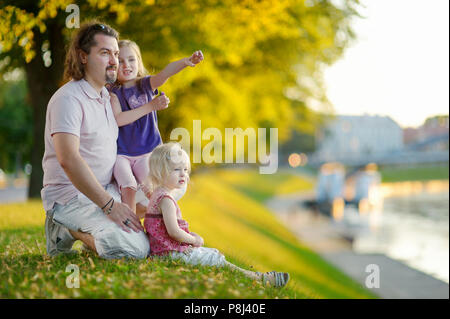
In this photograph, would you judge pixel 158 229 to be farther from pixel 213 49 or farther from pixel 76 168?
pixel 213 49

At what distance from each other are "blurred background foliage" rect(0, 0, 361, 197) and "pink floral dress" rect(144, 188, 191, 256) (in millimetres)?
3511

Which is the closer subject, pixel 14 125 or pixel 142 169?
pixel 142 169

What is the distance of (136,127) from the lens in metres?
4.64

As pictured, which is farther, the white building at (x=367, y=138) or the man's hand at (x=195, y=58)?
the white building at (x=367, y=138)

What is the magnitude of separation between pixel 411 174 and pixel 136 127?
64.5m

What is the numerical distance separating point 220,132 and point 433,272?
8.70m

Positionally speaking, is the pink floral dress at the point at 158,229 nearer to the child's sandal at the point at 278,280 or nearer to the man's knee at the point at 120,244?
the man's knee at the point at 120,244

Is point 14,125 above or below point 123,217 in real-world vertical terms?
above

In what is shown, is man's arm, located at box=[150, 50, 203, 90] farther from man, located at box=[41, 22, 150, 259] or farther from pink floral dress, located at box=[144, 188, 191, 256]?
pink floral dress, located at box=[144, 188, 191, 256]

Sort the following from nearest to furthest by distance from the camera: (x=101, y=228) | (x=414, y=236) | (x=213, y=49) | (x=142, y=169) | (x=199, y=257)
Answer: (x=101, y=228)
(x=199, y=257)
(x=142, y=169)
(x=213, y=49)
(x=414, y=236)

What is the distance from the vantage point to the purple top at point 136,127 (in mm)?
4598

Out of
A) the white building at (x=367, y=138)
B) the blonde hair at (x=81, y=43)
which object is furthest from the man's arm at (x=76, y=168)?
the white building at (x=367, y=138)

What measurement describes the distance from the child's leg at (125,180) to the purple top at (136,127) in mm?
173

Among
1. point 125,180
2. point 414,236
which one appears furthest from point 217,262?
point 414,236
